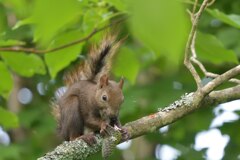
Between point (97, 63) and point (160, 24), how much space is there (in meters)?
2.38

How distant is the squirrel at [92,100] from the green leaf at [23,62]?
25cm

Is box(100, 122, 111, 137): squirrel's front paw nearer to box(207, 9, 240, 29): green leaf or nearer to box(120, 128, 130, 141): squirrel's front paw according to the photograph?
box(120, 128, 130, 141): squirrel's front paw

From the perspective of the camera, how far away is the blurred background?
0.45 m

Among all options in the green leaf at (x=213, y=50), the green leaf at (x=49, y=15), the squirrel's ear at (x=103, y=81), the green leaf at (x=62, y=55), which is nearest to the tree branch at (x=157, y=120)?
the green leaf at (x=213, y=50)

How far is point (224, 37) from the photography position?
10.9ft

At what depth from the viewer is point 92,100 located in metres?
2.75

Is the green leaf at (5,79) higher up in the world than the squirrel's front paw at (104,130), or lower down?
higher up

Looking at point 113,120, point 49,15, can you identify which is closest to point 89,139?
point 113,120

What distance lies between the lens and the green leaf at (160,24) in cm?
43

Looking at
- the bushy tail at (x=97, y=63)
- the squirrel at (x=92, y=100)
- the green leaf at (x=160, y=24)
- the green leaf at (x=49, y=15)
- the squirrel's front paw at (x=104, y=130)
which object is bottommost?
the green leaf at (x=160, y=24)

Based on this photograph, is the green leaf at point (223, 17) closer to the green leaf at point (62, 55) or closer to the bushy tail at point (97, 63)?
the green leaf at point (62, 55)

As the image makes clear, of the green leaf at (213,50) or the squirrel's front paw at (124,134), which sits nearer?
the squirrel's front paw at (124,134)

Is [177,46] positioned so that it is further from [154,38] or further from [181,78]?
[181,78]

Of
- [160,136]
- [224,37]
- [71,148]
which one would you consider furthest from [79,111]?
[160,136]
